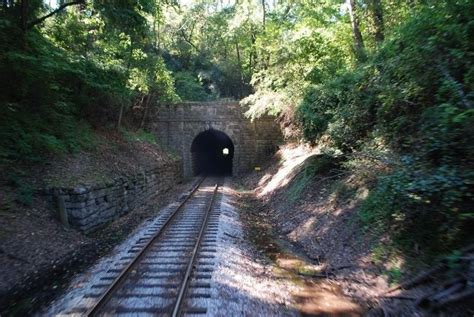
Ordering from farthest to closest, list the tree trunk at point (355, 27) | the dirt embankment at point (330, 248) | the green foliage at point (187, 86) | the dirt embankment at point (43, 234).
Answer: the green foliage at point (187, 86), the tree trunk at point (355, 27), the dirt embankment at point (43, 234), the dirt embankment at point (330, 248)

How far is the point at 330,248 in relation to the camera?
25.0ft

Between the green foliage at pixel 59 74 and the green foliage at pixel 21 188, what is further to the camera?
the green foliage at pixel 59 74

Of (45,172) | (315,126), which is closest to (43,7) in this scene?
(45,172)

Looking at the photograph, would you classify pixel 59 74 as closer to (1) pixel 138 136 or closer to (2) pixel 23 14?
(2) pixel 23 14

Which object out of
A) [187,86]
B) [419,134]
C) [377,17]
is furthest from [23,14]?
[187,86]

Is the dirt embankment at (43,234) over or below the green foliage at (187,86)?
below

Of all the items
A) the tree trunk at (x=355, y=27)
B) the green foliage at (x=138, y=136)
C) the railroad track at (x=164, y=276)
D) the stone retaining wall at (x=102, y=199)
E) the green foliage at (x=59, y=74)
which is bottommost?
the railroad track at (x=164, y=276)

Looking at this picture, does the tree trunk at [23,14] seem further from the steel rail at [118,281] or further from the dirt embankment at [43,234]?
the steel rail at [118,281]

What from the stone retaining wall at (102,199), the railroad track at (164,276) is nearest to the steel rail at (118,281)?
the railroad track at (164,276)

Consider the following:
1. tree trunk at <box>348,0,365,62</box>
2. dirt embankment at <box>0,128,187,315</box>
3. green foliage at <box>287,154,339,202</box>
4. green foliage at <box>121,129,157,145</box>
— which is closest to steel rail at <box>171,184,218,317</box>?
dirt embankment at <box>0,128,187,315</box>

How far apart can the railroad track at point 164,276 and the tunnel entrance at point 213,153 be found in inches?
713

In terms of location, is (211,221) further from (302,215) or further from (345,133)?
(345,133)

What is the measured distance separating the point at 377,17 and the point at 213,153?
2467 centimetres

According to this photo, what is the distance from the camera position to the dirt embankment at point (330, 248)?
5.39 metres
